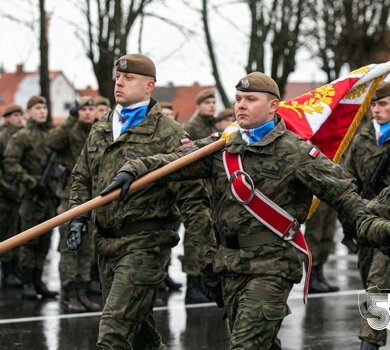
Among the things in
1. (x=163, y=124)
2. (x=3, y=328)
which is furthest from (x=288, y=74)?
(x=163, y=124)

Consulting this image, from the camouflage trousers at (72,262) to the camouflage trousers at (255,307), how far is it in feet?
15.5

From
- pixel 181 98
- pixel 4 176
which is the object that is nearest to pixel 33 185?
pixel 4 176

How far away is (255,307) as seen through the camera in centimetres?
634

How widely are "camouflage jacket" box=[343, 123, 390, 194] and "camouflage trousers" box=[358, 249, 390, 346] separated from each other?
94 centimetres

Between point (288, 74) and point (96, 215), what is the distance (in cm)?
2193

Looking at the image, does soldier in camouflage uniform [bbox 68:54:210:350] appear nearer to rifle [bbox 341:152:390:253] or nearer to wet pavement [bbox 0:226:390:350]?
rifle [bbox 341:152:390:253]

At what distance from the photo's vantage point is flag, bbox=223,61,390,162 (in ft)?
23.9

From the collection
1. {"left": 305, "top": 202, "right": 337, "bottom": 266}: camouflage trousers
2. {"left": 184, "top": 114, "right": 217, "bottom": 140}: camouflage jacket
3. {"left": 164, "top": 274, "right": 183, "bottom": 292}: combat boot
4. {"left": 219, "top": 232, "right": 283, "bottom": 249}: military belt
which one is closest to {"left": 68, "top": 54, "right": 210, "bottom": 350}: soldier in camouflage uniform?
{"left": 219, "top": 232, "right": 283, "bottom": 249}: military belt

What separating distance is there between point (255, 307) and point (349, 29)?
32893 millimetres

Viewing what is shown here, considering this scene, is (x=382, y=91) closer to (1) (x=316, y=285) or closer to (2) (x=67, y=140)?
(2) (x=67, y=140)

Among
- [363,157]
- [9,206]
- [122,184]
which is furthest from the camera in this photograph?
[9,206]

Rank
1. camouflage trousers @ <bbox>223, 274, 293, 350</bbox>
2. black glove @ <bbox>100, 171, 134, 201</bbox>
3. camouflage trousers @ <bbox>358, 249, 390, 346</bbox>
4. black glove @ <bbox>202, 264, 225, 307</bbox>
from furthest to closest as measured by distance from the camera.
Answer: camouflage trousers @ <bbox>358, 249, 390, 346</bbox>, black glove @ <bbox>202, 264, 225, 307</bbox>, black glove @ <bbox>100, 171, 134, 201</bbox>, camouflage trousers @ <bbox>223, 274, 293, 350</bbox>

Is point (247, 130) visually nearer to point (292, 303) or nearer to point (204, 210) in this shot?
point (204, 210)

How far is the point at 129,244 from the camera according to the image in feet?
23.4
